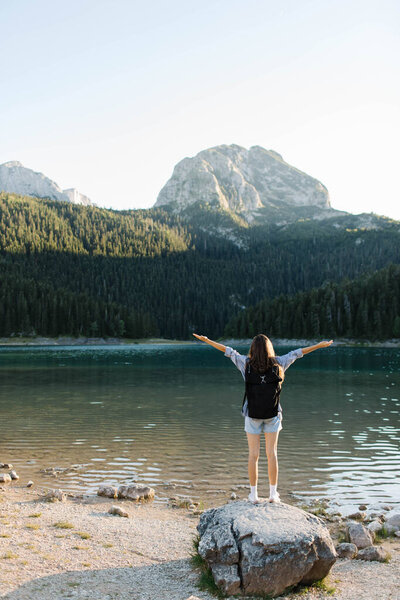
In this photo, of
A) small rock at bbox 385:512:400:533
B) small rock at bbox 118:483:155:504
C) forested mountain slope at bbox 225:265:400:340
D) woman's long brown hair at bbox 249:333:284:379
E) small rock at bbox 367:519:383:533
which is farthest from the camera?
forested mountain slope at bbox 225:265:400:340

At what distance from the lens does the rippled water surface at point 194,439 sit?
17.5 metres

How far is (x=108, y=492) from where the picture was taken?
1531 cm

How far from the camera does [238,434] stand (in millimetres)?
25438

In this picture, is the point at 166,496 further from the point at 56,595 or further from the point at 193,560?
the point at 56,595

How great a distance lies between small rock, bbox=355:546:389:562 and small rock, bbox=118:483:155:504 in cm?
713

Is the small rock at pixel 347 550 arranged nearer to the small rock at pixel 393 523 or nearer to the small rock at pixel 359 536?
the small rock at pixel 359 536

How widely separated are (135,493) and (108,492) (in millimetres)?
909

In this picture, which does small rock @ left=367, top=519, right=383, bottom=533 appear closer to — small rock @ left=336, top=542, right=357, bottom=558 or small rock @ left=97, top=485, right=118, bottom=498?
small rock @ left=336, top=542, right=357, bottom=558

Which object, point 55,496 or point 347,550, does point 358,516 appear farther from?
point 55,496

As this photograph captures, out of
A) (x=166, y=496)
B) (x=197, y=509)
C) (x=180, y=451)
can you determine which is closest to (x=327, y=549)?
(x=197, y=509)

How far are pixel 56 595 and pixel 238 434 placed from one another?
1820cm

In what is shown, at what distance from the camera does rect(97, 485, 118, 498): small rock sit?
15242 mm

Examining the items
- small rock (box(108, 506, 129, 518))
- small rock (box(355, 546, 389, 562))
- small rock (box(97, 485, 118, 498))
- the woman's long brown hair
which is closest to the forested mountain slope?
small rock (box(97, 485, 118, 498))

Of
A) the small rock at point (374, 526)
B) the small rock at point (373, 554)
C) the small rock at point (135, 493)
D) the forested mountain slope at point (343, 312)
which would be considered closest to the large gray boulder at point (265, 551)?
the small rock at point (373, 554)
